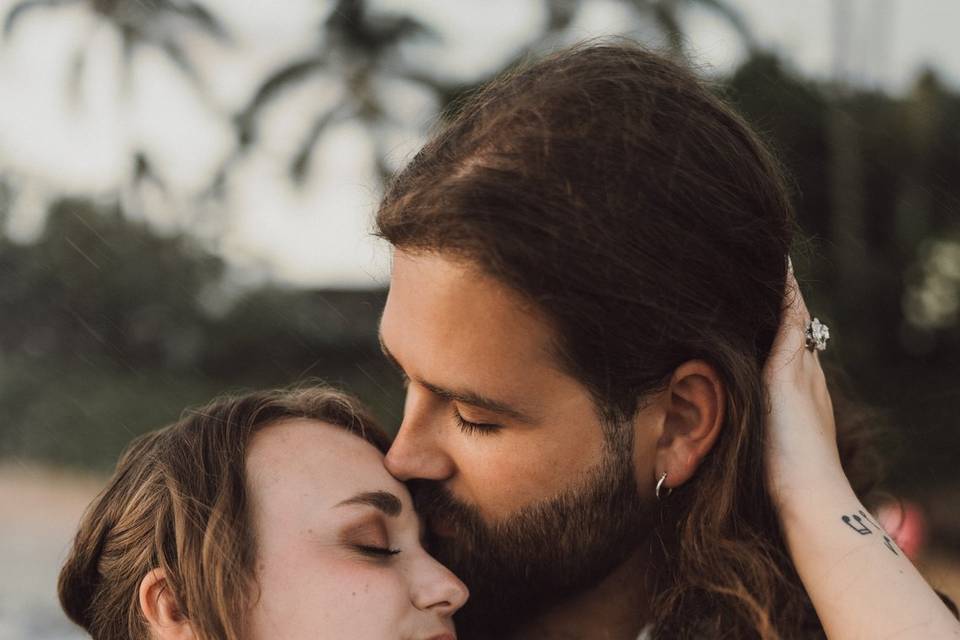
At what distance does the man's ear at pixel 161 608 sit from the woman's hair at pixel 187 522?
26mm

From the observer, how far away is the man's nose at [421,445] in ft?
10.6

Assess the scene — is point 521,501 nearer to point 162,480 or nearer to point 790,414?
point 790,414

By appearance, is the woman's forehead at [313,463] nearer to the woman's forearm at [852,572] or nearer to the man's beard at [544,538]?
the man's beard at [544,538]

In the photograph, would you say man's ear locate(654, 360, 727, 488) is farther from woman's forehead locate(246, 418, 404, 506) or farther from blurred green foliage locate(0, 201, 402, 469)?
blurred green foliage locate(0, 201, 402, 469)

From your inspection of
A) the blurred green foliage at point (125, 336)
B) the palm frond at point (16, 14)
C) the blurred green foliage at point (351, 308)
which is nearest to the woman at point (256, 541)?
the blurred green foliage at point (351, 308)

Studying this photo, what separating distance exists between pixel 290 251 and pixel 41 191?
930cm

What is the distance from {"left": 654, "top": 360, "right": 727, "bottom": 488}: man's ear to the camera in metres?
3.19

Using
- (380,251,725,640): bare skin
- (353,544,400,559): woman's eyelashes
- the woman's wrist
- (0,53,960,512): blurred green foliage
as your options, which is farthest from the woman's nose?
(0,53,960,512): blurred green foliage

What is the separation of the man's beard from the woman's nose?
18 centimetres

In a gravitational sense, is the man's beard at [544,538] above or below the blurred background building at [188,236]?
above

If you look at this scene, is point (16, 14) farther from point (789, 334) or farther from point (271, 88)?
point (789, 334)

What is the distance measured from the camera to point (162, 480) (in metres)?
3.16

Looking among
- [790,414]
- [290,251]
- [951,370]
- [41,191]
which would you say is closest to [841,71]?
[951,370]

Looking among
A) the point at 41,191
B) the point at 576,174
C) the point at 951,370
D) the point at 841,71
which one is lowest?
the point at 41,191
